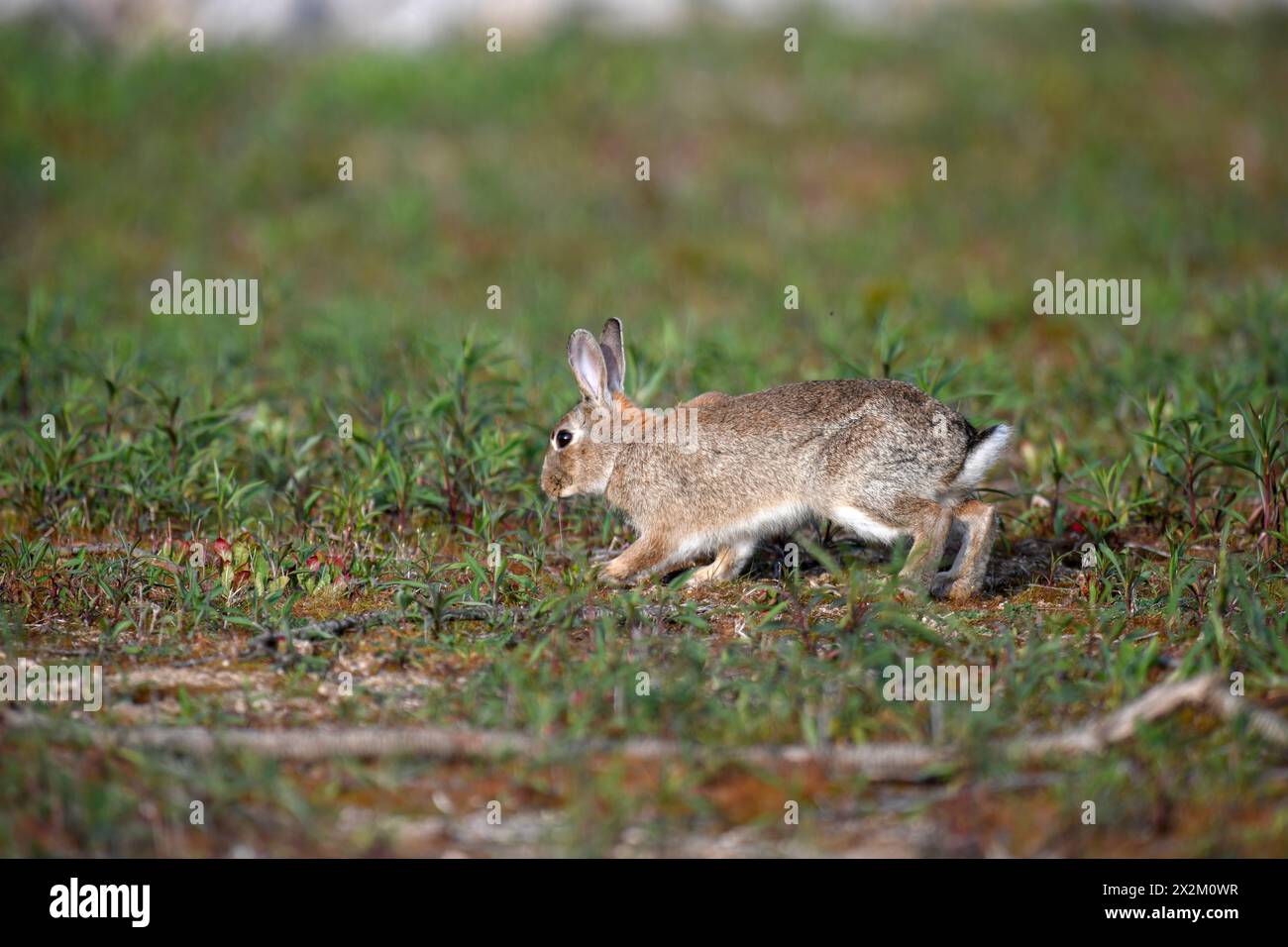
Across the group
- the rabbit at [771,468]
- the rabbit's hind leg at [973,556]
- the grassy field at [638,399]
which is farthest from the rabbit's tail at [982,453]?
the grassy field at [638,399]

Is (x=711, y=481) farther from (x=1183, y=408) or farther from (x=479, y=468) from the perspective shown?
(x=1183, y=408)

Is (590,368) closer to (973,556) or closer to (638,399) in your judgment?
(638,399)

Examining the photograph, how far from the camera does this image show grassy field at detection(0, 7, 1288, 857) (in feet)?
14.1

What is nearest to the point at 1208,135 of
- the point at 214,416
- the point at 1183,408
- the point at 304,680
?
the point at 1183,408

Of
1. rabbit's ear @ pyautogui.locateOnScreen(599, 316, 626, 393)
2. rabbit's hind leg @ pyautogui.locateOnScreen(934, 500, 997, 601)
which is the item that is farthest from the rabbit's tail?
rabbit's ear @ pyautogui.locateOnScreen(599, 316, 626, 393)

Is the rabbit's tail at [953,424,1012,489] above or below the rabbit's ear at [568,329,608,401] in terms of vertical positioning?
below

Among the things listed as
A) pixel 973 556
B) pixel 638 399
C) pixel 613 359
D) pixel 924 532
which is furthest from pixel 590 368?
pixel 973 556

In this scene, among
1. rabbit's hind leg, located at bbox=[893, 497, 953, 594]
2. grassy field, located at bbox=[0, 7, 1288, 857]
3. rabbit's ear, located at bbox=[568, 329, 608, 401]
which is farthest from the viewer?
rabbit's ear, located at bbox=[568, 329, 608, 401]

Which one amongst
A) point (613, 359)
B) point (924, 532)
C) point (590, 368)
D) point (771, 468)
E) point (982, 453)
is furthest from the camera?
point (613, 359)

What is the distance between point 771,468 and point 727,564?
22.0 inches

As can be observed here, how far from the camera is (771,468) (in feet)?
20.8

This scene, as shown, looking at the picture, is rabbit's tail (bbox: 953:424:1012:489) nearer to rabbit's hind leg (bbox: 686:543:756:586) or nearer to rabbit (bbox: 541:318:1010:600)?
rabbit (bbox: 541:318:1010:600)

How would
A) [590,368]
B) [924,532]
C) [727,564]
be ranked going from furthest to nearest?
[590,368], [727,564], [924,532]

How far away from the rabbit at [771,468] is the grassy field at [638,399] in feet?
0.74
